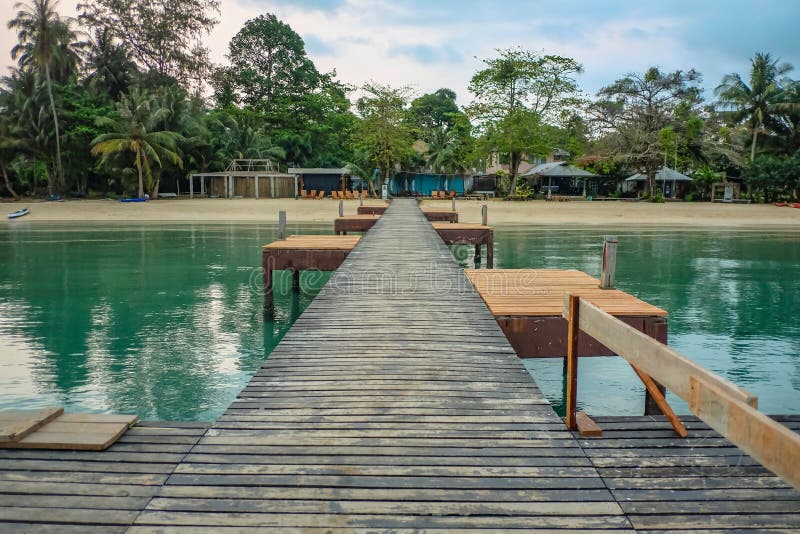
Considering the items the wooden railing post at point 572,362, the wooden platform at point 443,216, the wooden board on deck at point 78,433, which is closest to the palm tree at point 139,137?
the wooden platform at point 443,216

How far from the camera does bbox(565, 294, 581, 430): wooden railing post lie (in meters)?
3.70

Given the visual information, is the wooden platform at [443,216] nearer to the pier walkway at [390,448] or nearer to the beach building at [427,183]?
the pier walkway at [390,448]

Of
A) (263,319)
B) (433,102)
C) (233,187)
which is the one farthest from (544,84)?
(263,319)

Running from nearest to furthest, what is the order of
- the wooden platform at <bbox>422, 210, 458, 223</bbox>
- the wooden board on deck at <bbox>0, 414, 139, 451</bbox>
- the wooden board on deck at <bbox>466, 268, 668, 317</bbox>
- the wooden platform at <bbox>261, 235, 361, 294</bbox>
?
1. the wooden board on deck at <bbox>0, 414, 139, 451</bbox>
2. the wooden board on deck at <bbox>466, 268, 668, 317</bbox>
3. the wooden platform at <bbox>261, 235, 361, 294</bbox>
4. the wooden platform at <bbox>422, 210, 458, 223</bbox>

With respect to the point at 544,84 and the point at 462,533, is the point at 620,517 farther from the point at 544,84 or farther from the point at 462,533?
the point at 544,84

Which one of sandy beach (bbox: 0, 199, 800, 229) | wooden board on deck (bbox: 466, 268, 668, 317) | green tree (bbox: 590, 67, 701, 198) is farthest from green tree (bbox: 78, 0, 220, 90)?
wooden board on deck (bbox: 466, 268, 668, 317)

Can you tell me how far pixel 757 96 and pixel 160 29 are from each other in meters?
42.8

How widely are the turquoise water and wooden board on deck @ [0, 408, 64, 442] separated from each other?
2317 mm

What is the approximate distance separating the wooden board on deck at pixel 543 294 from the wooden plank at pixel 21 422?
377 centimetres

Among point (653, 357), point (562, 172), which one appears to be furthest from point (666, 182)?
point (653, 357)

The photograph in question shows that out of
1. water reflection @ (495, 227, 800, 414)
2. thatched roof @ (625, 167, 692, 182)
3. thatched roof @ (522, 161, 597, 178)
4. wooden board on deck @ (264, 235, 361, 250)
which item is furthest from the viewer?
thatched roof @ (522, 161, 597, 178)

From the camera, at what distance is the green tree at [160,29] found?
45.6 metres

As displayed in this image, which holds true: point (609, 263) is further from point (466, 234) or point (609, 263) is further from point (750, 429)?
point (466, 234)

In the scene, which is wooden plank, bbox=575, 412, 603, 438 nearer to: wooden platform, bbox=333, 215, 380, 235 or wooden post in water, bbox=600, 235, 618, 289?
wooden post in water, bbox=600, 235, 618, 289
